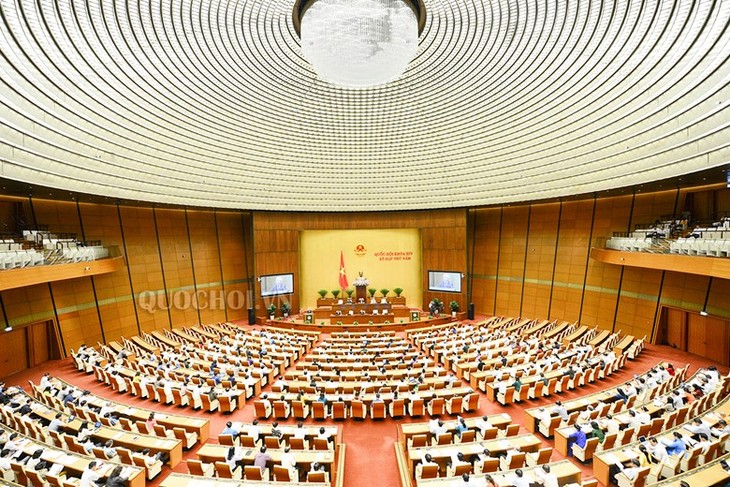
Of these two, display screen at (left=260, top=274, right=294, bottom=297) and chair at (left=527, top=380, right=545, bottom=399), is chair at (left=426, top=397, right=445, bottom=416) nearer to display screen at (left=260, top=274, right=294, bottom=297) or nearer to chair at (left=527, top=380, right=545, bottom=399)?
chair at (left=527, top=380, right=545, bottom=399)

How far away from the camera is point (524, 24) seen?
8.21 m

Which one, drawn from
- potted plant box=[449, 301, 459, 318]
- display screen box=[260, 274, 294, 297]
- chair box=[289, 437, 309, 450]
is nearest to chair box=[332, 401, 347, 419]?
chair box=[289, 437, 309, 450]

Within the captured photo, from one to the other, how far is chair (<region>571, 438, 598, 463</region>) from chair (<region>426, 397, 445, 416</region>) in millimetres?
3149

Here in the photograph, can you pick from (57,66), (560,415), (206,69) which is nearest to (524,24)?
(206,69)

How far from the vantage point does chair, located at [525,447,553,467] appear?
682 cm

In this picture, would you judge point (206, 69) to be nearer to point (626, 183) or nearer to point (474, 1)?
point (474, 1)

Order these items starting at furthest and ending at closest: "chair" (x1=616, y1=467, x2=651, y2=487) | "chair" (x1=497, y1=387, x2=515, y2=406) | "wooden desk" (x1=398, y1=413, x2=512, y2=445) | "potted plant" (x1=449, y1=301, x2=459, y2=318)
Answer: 1. "potted plant" (x1=449, y1=301, x2=459, y2=318)
2. "chair" (x1=497, y1=387, x2=515, y2=406)
3. "wooden desk" (x1=398, y1=413, x2=512, y2=445)
4. "chair" (x1=616, y1=467, x2=651, y2=487)

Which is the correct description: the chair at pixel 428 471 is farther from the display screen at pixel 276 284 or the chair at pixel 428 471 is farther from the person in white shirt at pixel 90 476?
the display screen at pixel 276 284

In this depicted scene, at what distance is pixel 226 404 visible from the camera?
32.8ft

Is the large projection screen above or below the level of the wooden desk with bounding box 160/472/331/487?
above

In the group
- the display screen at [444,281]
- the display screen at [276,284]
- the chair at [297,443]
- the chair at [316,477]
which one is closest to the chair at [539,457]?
the chair at [316,477]

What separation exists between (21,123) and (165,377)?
334 inches

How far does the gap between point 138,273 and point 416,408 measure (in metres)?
16.7

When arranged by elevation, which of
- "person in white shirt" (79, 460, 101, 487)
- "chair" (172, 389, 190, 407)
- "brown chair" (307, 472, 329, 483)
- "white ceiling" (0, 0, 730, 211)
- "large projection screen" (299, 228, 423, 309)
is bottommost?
"chair" (172, 389, 190, 407)
